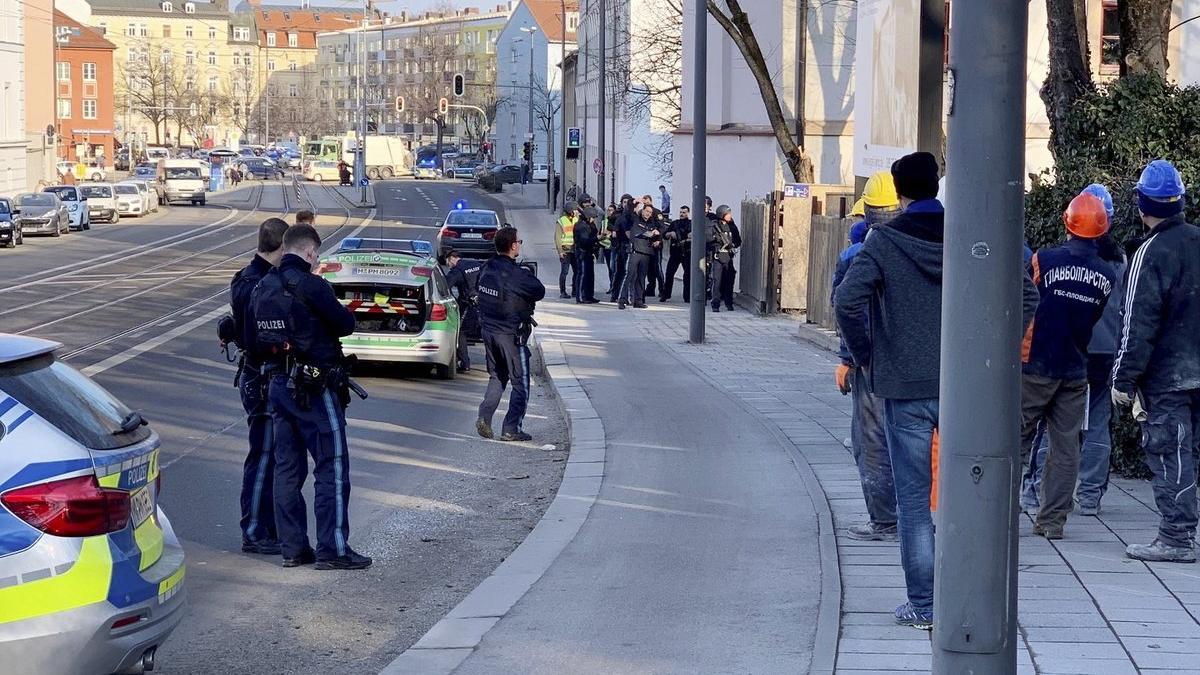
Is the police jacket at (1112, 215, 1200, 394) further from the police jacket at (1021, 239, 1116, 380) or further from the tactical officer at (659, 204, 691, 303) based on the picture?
the tactical officer at (659, 204, 691, 303)

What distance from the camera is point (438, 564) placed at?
8.28 m

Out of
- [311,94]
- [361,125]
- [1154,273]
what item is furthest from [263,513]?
[311,94]

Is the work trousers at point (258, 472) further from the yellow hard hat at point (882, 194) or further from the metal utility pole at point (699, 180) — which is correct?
the metal utility pole at point (699, 180)

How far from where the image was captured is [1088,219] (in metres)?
7.73

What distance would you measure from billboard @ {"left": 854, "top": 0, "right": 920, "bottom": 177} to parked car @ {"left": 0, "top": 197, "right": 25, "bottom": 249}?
28.7m

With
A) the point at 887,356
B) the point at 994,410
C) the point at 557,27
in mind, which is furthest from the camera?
the point at 557,27

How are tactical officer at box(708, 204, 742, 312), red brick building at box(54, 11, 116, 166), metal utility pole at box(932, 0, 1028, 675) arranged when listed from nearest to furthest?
metal utility pole at box(932, 0, 1028, 675)
tactical officer at box(708, 204, 742, 312)
red brick building at box(54, 11, 116, 166)

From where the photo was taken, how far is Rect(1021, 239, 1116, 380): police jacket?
7.65 metres

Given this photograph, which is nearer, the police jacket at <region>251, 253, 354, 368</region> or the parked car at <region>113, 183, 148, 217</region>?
the police jacket at <region>251, 253, 354, 368</region>

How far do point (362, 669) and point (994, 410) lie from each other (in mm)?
3115

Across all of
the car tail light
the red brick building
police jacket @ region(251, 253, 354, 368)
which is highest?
the red brick building

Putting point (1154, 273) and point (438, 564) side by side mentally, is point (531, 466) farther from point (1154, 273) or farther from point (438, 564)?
point (1154, 273)

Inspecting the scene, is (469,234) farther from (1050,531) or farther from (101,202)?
(101,202)

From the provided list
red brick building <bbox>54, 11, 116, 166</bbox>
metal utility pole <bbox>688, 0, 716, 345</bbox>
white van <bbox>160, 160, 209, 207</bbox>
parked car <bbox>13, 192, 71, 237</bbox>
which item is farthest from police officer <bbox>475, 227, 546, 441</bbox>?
red brick building <bbox>54, 11, 116, 166</bbox>
